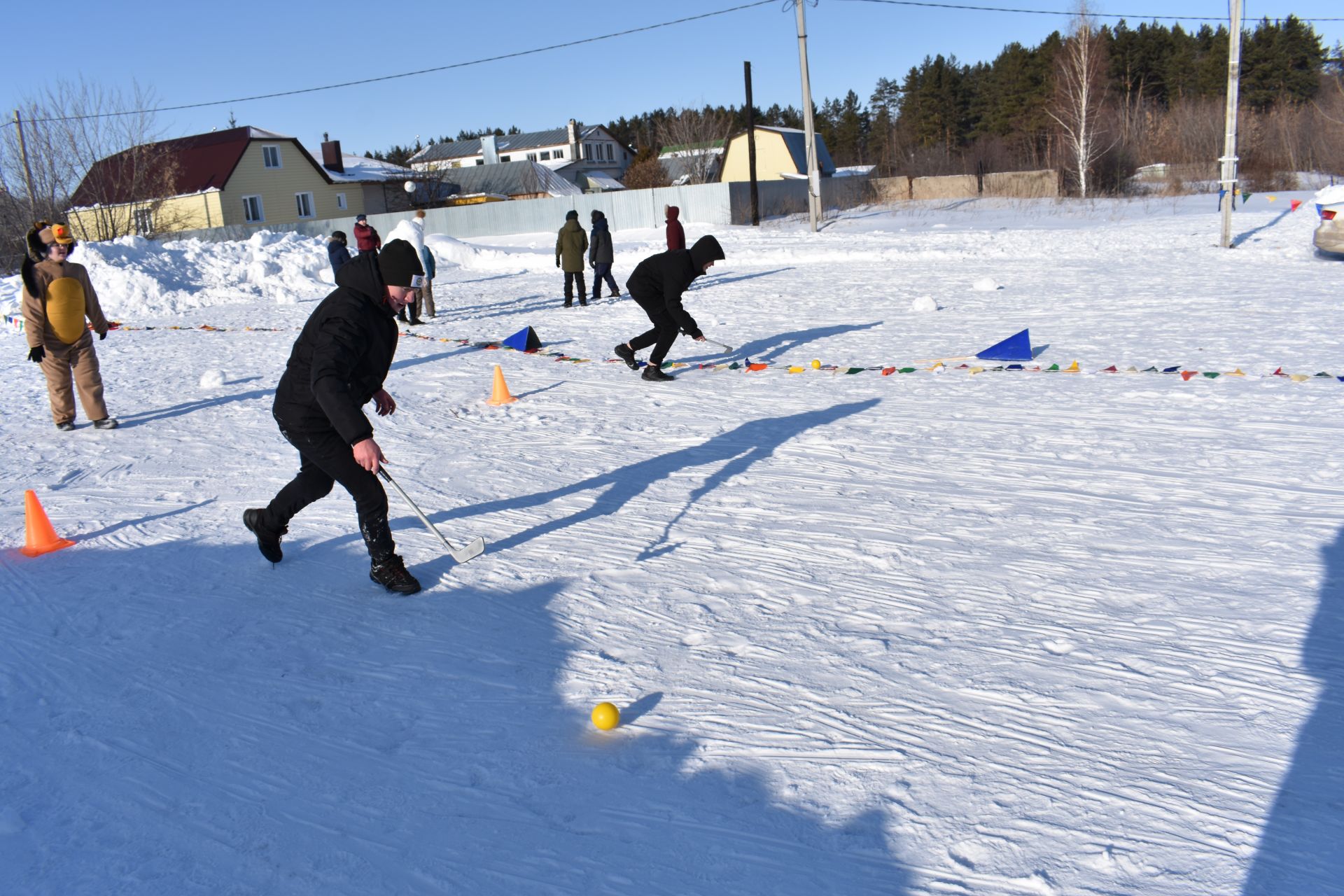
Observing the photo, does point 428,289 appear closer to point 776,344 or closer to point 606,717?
point 776,344

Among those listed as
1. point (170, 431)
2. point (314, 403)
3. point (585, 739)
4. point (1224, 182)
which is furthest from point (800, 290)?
point (585, 739)

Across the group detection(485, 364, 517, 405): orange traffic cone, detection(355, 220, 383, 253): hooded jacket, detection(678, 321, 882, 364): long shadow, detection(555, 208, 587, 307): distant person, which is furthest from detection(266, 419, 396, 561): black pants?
detection(555, 208, 587, 307): distant person

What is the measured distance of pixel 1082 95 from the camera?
127 feet

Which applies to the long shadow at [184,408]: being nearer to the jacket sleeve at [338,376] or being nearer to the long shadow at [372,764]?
the long shadow at [372,764]

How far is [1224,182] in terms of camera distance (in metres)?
18.2

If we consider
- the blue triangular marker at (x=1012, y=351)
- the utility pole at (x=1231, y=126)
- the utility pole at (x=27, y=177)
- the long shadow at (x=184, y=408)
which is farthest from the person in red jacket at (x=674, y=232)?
the utility pole at (x=27, y=177)

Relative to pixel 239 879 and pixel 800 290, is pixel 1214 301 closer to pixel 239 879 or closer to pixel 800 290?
pixel 800 290

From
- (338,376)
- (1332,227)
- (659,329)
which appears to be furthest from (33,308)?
(1332,227)

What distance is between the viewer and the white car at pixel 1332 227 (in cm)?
1585

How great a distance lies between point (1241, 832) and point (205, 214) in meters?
49.1

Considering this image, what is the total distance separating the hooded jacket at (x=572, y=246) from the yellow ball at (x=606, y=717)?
13.5 m

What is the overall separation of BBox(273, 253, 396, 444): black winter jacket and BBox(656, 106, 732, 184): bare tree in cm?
5158

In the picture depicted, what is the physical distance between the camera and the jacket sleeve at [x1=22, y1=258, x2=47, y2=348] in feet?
26.5

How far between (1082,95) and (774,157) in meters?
24.2
